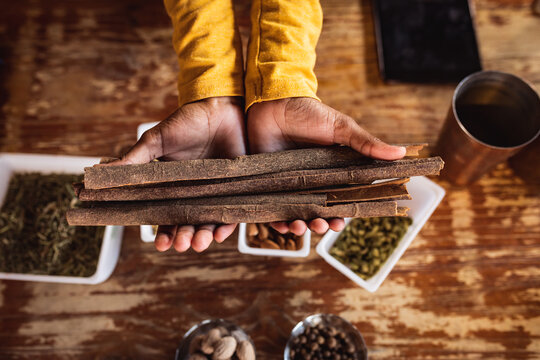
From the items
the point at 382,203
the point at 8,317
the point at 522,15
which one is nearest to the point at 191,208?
the point at 382,203

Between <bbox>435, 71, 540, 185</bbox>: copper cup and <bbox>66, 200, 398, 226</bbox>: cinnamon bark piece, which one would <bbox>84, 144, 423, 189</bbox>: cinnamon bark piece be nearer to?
<bbox>66, 200, 398, 226</bbox>: cinnamon bark piece

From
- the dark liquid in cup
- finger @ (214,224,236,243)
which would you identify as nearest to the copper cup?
the dark liquid in cup

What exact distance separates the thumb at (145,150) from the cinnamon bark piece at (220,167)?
61 millimetres

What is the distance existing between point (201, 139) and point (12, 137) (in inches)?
33.4

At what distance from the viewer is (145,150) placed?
936 millimetres

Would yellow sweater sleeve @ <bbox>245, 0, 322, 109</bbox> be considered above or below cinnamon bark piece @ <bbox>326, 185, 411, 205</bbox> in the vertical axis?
above

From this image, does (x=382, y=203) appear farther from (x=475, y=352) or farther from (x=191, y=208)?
(x=475, y=352)

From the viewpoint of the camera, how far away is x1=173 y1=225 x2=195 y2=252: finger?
859mm

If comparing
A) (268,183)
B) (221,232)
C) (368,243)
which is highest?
(268,183)

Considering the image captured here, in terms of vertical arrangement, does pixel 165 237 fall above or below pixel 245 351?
above

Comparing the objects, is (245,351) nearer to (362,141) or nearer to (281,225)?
(281,225)

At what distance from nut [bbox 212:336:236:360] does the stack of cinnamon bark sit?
1.21 feet

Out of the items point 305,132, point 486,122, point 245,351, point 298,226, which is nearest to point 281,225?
point 298,226

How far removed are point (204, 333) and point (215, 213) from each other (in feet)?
1.47
